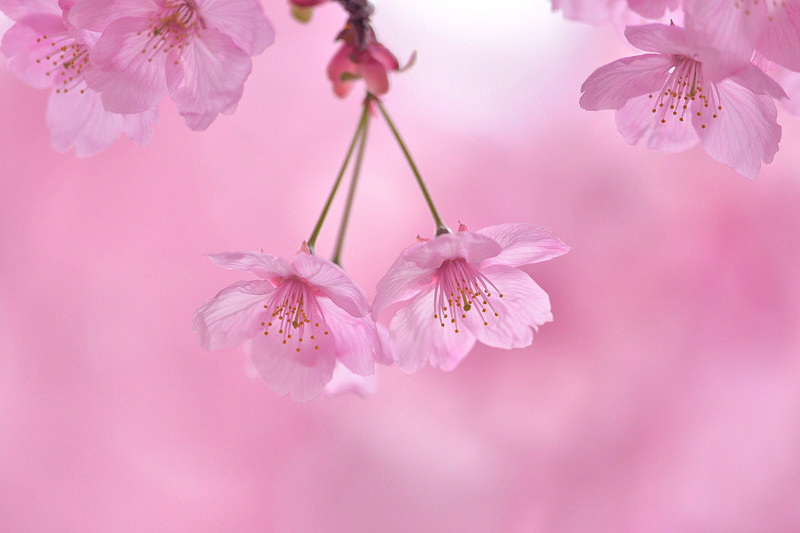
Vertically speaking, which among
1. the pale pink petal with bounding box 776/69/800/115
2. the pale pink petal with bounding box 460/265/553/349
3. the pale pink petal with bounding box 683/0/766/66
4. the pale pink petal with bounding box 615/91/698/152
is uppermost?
the pale pink petal with bounding box 776/69/800/115

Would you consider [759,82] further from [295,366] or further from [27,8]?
[27,8]

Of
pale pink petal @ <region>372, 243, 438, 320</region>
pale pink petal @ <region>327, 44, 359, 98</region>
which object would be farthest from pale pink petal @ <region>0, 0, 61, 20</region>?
pale pink petal @ <region>372, 243, 438, 320</region>

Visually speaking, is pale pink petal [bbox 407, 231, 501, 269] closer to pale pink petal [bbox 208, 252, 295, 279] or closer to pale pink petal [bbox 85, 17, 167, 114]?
pale pink petal [bbox 208, 252, 295, 279]

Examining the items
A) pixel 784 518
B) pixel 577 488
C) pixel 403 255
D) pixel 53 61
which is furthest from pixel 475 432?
pixel 53 61

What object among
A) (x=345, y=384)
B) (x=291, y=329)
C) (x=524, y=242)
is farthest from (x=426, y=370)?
(x=524, y=242)

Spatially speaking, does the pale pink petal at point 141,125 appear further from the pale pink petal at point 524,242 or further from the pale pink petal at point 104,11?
the pale pink petal at point 524,242

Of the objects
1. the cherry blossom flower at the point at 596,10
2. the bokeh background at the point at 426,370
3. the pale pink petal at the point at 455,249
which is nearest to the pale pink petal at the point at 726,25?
the cherry blossom flower at the point at 596,10
